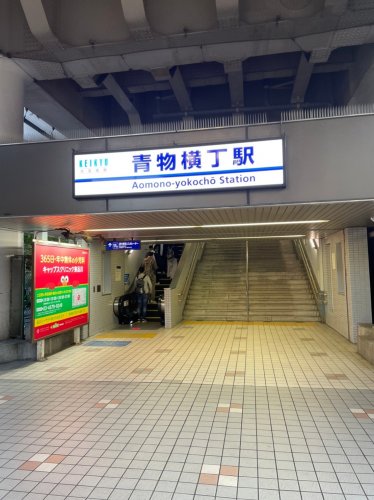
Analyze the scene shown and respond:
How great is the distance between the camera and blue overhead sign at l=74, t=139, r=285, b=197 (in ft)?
17.3

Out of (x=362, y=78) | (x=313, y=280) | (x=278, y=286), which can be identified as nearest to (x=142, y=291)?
(x=278, y=286)

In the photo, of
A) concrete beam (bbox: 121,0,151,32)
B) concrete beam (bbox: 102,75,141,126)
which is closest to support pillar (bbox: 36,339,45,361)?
concrete beam (bbox: 121,0,151,32)

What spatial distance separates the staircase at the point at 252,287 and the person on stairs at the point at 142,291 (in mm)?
1354

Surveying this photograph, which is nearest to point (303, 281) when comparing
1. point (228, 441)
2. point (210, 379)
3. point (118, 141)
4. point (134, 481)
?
point (210, 379)

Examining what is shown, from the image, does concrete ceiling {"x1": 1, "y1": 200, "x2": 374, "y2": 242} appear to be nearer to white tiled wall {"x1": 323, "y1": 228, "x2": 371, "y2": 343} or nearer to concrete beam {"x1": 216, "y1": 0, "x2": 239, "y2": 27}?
white tiled wall {"x1": 323, "y1": 228, "x2": 371, "y2": 343}

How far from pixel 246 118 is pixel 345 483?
490 cm

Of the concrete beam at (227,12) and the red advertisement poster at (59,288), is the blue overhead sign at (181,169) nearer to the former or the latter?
the red advertisement poster at (59,288)

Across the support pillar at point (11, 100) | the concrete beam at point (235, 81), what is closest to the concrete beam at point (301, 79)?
the concrete beam at point (235, 81)

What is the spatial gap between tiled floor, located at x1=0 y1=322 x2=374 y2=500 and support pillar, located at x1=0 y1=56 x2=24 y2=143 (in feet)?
14.3

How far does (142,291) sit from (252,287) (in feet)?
12.5

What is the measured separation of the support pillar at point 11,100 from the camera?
6.77 meters

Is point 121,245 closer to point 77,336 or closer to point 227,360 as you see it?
point 77,336

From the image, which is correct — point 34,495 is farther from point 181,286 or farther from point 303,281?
point 303,281

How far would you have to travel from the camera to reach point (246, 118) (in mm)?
5758
